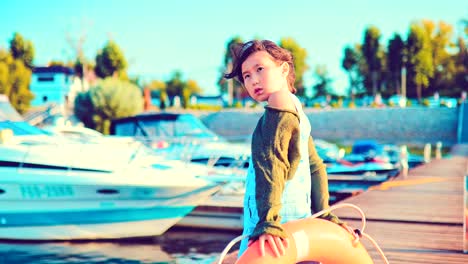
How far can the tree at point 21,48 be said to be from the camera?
53.3m

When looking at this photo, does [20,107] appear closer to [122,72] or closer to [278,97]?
[122,72]

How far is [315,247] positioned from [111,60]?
49.2 metres

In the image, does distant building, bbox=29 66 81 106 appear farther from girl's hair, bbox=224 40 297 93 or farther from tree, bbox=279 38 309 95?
girl's hair, bbox=224 40 297 93

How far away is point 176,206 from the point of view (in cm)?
866

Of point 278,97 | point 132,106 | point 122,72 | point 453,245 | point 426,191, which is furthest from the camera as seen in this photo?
point 122,72

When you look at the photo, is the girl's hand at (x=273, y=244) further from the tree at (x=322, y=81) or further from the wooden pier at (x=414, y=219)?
the tree at (x=322, y=81)

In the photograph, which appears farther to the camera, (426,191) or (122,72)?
Answer: (122,72)

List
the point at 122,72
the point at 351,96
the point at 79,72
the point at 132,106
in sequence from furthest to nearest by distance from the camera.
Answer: the point at 351,96 → the point at 79,72 → the point at 122,72 → the point at 132,106

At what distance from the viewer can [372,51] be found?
185 ft

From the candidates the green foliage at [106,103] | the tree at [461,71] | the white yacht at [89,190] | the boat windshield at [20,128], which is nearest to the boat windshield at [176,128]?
the boat windshield at [20,128]

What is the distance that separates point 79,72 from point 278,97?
192 feet

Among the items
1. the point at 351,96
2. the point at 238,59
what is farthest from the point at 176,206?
the point at 351,96

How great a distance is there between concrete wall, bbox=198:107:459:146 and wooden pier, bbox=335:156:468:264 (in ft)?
106

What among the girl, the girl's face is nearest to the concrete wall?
the girl
